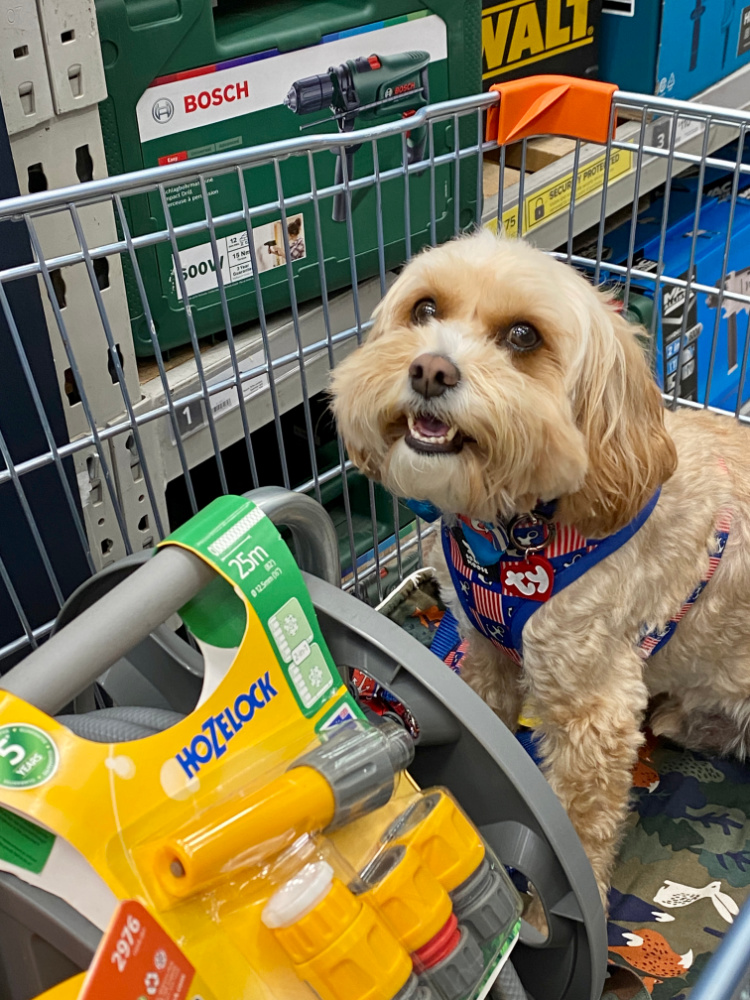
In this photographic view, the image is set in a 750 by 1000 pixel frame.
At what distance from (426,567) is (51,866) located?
1037 mm

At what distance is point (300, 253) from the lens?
52.2 inches

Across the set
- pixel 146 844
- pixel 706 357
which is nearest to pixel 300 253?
pixel 146 844

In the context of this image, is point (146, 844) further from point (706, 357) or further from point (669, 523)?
point (706, 357)

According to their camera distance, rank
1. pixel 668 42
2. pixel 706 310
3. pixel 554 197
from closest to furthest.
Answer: pixel 554 197 → pixel 668 42 → pixel 706 310

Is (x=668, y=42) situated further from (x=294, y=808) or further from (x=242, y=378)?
(x=294, y=808)

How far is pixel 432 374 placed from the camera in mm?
900

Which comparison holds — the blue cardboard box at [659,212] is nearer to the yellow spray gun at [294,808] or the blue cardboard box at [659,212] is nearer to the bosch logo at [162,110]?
the bosch logo at [162,110]

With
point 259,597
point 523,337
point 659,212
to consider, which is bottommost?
point 659,212

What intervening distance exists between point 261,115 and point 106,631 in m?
0.79

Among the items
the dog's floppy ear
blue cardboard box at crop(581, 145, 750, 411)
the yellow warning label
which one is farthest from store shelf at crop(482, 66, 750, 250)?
the dog's floppy ear

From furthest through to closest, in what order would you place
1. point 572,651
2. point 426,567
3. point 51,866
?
point 426,567, point 572,651, point 51,866

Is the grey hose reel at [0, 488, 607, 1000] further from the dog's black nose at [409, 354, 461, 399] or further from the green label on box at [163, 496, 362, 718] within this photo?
the dog's black nose at [409, 354, 461, 399]

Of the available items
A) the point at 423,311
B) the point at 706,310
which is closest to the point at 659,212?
the point at 706,310

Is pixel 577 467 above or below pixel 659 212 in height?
above
